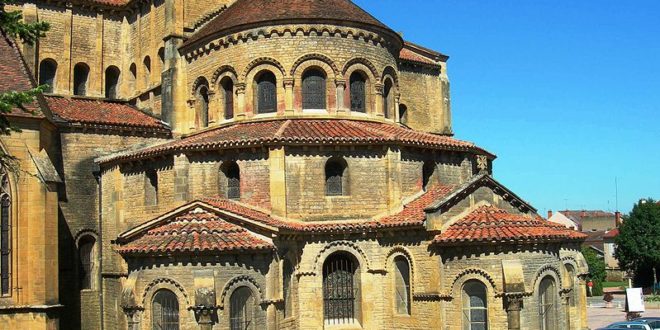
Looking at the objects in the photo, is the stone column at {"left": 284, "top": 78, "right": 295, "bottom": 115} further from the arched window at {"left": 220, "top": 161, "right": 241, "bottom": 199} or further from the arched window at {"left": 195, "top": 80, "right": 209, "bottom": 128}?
the arched window at {"left": 195, "top": 80, "right": 209, "bottom": 128}

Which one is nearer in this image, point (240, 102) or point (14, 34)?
point (14, 34)

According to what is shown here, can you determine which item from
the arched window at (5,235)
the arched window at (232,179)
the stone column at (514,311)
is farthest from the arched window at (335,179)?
the arched window at (5,235)

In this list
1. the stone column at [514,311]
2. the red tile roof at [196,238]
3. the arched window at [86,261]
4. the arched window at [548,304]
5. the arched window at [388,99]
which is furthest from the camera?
the arched window at [388,99]

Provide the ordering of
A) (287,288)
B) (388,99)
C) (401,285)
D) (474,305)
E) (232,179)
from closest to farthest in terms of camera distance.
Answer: (474,305), (287,288), (401,285), (232,179), (388,99)

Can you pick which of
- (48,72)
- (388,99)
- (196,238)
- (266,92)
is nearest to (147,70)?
(48,72)

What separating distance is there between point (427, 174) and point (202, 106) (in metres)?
9.56

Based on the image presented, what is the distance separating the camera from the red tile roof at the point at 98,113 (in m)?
29.3

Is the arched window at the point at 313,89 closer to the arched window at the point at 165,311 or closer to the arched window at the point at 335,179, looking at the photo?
the arched window at the point at 335,179

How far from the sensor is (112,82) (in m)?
35.7

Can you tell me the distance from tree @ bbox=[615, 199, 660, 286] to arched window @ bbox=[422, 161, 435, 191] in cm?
4844

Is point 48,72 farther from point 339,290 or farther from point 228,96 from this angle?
point 339,290

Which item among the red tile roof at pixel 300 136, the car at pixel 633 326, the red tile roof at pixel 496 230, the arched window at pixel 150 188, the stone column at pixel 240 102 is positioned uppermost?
the stone column at pixel 240 102

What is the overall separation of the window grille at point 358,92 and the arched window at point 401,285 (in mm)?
6644

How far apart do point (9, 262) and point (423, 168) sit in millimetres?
14150
